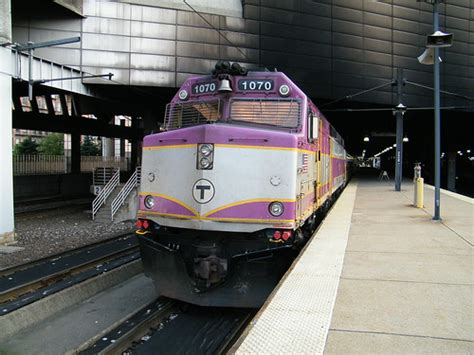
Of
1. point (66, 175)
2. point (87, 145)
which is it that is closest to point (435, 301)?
point (66, 175)

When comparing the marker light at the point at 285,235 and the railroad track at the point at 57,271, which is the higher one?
the marker light at the point at 285,235

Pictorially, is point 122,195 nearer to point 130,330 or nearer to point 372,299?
point 130,330

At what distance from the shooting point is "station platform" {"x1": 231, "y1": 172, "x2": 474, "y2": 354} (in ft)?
12.8

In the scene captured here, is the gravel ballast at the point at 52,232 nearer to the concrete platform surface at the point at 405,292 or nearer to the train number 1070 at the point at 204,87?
the train number 1070 at the point at 204,87

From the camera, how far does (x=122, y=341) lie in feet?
19.5

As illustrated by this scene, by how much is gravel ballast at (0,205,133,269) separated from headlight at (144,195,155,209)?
553 centimetres

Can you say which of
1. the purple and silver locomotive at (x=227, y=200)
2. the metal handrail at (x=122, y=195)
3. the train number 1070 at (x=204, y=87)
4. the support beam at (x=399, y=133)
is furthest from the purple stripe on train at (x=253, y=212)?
the support beam at (x=399, y=133)

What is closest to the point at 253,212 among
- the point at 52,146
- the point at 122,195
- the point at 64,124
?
the point at 122,195

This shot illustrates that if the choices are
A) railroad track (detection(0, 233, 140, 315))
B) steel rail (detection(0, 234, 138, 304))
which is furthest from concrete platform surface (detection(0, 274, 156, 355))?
steel rail (detection(0, 234, 138, 304))

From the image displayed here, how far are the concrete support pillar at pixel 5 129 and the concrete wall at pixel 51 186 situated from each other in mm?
13825

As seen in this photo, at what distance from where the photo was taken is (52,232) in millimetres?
16078

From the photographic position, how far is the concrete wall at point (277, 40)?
2517 cm

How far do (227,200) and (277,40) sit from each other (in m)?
25.3

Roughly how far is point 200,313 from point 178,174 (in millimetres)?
2359
